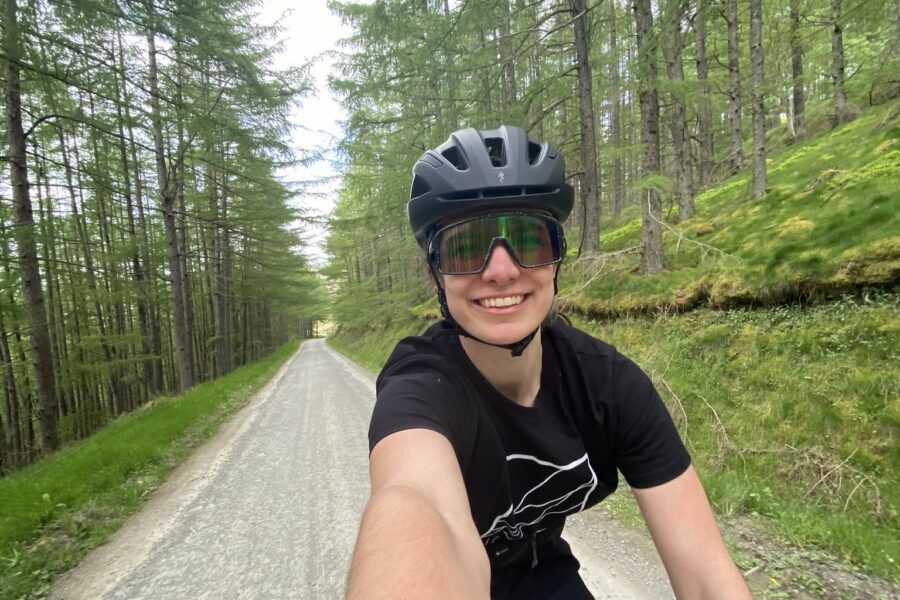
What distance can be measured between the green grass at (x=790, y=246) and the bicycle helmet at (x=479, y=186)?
489 cm

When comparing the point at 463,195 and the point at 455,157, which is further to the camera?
the point at 455,157

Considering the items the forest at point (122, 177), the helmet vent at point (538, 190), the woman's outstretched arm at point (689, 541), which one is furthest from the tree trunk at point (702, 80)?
the forest at point (122, 177)

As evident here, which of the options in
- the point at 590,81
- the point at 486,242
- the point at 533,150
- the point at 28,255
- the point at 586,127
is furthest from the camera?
the point at 586,127

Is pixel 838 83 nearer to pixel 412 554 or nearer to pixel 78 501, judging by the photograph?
pixel 412 554

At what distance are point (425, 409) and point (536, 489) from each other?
57cm

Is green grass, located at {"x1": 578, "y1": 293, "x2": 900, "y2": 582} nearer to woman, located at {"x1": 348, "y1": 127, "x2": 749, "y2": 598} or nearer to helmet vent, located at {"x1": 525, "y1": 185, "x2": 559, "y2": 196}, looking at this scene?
woman, located at {"x1": 348, "y1": 127, "x2": 749, "y2": 598}

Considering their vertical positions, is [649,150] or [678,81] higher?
[678,81]

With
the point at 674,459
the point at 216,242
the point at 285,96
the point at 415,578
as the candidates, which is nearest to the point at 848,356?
the point at 674,459

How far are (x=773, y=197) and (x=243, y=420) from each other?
→ 464 inches

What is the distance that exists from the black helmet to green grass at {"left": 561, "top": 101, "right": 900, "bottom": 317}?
488 centimetres

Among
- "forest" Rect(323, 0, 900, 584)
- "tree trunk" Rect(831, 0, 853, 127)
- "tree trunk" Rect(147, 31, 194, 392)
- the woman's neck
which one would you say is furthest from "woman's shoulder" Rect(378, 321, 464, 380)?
"tree trunk" Rect(831, 0, 853, 127)

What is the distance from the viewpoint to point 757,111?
10758mm

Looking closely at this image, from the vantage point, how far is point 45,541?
350 centimetres

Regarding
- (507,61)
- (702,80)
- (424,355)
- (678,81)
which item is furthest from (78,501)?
(702,80)
